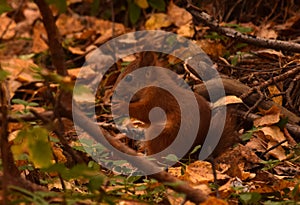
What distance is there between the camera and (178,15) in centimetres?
492

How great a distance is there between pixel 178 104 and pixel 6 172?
5.00 feet

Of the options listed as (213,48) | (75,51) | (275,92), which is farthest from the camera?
(75,51)

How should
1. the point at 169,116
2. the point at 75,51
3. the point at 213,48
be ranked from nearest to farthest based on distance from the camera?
the point at 169,116, the point at 213,48, the point at 75,51

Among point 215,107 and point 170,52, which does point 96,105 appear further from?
point 215,107

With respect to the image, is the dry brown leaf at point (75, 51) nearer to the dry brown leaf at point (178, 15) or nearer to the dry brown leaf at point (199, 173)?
the dry brown leaf at point (178, 15)

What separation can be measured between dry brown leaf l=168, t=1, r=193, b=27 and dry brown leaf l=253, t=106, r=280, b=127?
172 centimetres

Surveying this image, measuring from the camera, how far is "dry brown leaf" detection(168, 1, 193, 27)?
4859 millimetres

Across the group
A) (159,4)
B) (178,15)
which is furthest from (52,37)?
(178,15)

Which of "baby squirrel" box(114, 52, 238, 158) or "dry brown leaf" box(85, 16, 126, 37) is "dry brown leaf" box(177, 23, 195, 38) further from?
Result: "baby squirrel" box(114, 52, 238, 158)

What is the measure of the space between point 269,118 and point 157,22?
185 centimetres

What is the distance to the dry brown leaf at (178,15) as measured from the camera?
15.9 feet

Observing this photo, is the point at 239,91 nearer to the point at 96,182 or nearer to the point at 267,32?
the point at 267,32

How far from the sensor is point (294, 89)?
11.6 ft

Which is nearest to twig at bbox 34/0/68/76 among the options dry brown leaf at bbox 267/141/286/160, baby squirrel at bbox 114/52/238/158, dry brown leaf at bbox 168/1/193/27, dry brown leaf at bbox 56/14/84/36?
baby squirrel at bbox 114/52/238/158
